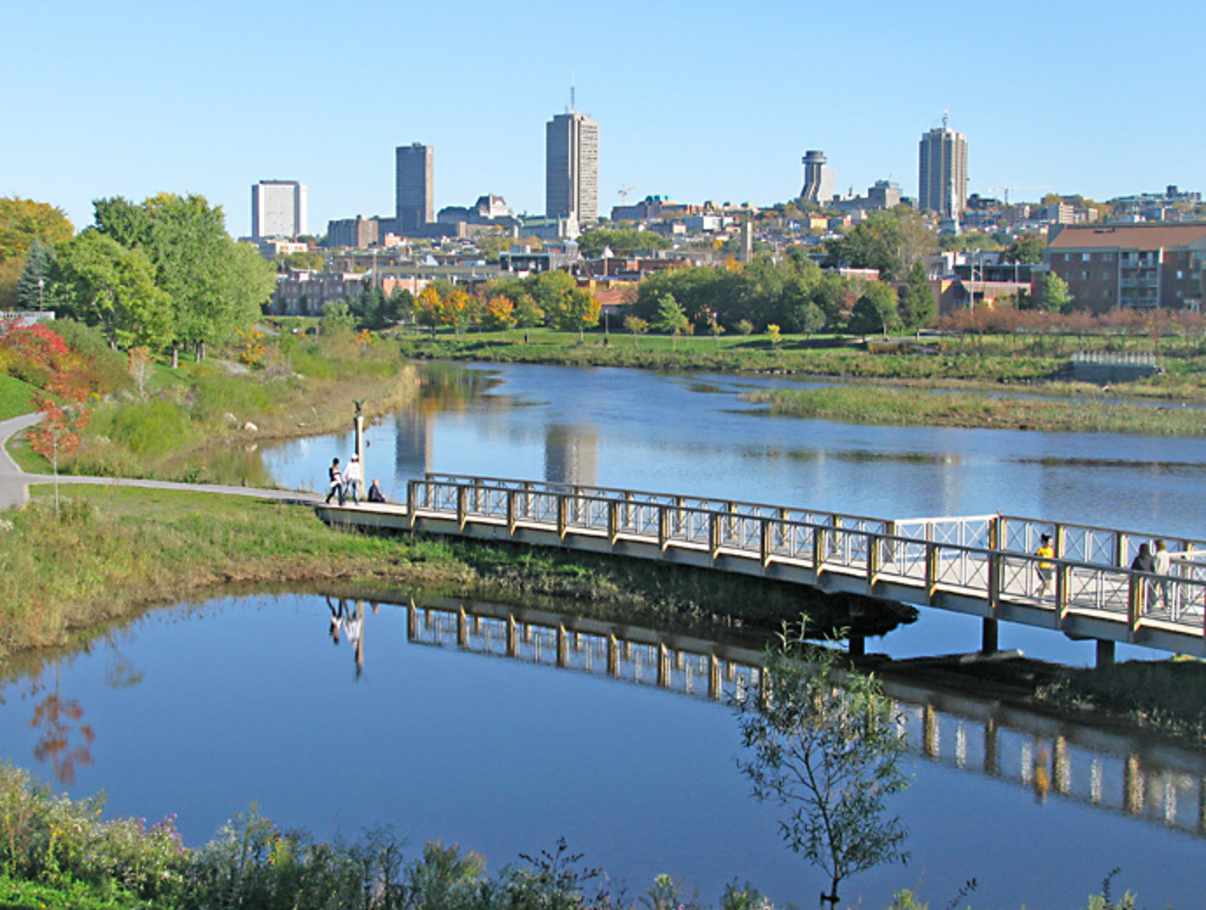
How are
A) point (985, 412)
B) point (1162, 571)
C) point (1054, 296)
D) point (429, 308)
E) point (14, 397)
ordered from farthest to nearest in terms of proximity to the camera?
point (429, 308) < point (1054, 296) < point (985, 412) < point (14, 397) < point (1162, 571)

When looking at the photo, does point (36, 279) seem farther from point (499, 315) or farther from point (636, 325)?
point (499, 315)

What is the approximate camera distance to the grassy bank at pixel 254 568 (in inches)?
1129

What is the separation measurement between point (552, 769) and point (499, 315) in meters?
127

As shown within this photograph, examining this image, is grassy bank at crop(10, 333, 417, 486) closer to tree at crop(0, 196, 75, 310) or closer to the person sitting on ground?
the person sitting on ground

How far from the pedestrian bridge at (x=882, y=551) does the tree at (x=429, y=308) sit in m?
117

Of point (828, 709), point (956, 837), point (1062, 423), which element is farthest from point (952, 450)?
point (828, 709)

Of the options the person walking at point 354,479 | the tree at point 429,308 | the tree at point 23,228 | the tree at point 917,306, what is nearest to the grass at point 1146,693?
the person walking at point 354,479

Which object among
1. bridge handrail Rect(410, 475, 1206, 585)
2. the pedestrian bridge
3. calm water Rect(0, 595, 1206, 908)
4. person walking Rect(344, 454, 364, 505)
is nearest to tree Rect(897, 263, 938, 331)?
the pedestrian bridge

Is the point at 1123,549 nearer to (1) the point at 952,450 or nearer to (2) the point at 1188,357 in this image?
(1) the point at 952,450

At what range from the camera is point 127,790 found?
68.9ft

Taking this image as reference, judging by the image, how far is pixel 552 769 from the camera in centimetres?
2195

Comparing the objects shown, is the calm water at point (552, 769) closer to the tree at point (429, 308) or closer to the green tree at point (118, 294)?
the green tree at point (118, 294)

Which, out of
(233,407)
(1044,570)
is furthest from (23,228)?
(1044,570)

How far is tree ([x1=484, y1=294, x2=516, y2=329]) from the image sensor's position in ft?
485
